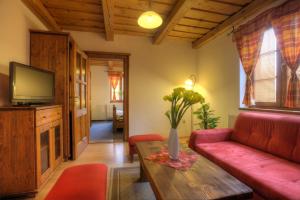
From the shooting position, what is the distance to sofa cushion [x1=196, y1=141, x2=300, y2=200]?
1.23m

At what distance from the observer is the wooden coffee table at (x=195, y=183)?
102cm

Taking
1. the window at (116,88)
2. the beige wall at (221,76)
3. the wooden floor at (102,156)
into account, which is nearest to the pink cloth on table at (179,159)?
the wooden floor at (102,156)

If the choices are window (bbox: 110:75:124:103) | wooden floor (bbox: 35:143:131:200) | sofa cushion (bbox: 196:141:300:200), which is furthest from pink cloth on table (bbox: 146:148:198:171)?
window (bbox: 110:75:124:103)

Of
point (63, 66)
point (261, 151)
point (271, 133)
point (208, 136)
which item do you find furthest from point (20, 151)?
point (271, 133)

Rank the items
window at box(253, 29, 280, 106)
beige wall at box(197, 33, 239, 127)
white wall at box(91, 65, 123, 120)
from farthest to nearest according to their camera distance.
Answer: white wall at box(91, 65, 123, 120) → beige wall at box(197, 33, 239, 127) → window at box(253, 29, 280, 106)

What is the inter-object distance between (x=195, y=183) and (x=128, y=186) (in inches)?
43.2

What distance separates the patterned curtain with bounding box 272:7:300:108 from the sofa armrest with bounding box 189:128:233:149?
870 millimetres

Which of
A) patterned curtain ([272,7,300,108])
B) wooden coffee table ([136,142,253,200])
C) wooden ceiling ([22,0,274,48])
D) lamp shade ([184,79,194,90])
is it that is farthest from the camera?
lamp shade ([184,79,194,90])

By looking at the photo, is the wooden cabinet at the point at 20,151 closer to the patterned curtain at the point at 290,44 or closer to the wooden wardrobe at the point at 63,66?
the wooden wardrobe at the point at 63,66

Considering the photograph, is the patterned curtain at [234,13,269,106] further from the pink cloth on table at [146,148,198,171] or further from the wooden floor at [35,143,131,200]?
the wooden floor at [35,143,131,200]

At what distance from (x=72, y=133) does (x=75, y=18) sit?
217cm

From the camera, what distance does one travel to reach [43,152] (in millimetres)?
2066

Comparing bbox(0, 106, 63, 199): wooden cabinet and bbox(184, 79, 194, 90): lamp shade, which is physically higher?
bbox(184, 79, 194, 90): lamp shade

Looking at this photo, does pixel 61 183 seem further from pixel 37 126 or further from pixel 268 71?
pixel 268 71
